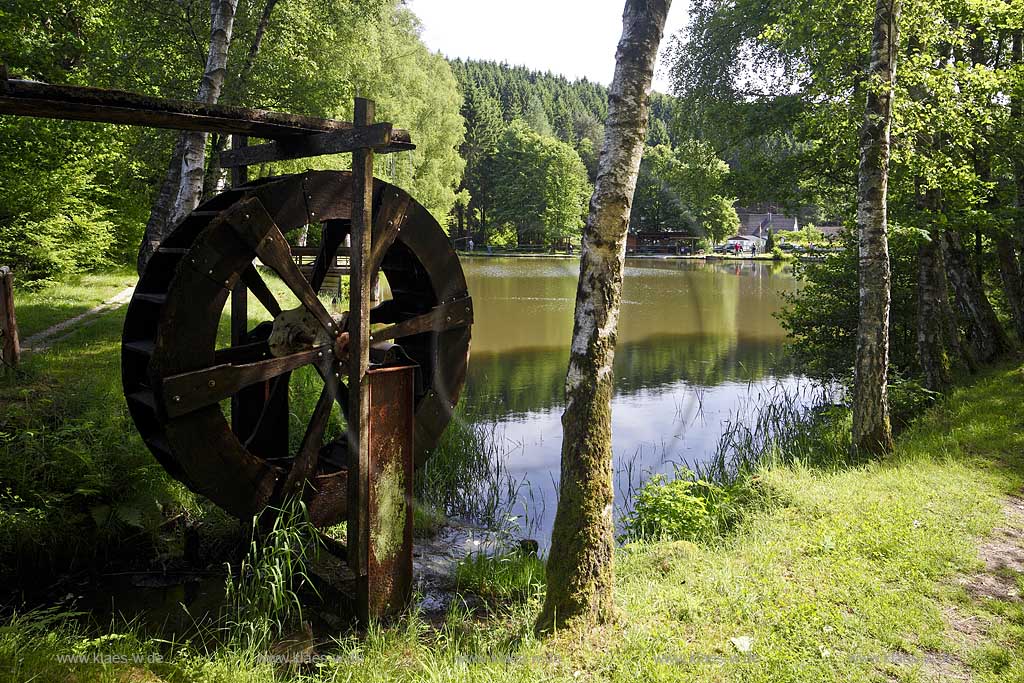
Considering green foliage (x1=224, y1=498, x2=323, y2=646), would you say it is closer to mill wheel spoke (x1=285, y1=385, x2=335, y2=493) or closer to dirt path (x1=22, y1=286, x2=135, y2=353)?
mill wheel spoke (x1=285, y1=385, x2=335, y2=493)

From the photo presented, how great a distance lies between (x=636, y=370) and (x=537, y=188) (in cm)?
4402

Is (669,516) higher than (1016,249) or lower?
lower

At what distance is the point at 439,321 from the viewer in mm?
6078

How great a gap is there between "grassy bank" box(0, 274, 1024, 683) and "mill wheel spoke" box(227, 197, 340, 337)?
1967mm

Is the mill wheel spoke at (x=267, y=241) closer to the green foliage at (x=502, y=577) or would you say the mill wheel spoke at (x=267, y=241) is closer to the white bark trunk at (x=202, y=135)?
the green foliage at (x=502, y=577)

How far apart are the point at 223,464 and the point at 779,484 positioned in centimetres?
427

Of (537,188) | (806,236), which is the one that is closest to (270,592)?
(806,236)

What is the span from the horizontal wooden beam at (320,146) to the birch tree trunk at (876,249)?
4.34 meters

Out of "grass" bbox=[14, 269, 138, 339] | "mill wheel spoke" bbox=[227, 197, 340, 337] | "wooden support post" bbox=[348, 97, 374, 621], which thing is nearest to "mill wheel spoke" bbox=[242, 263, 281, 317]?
"mill wheel spoke" bbox=[227, 197, 340, 337]

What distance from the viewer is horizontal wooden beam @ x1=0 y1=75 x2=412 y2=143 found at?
378cm

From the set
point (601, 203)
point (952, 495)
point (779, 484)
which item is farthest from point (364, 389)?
point (952, 495)

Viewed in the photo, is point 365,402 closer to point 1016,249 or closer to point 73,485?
point 73,485

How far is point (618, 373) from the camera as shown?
14203mm

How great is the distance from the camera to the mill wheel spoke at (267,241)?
188 inches
